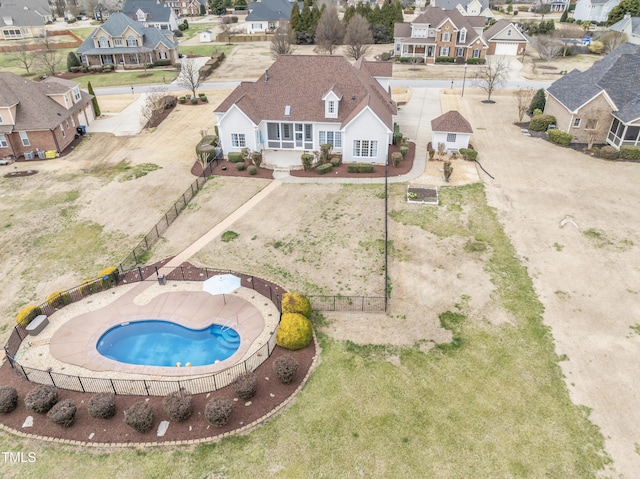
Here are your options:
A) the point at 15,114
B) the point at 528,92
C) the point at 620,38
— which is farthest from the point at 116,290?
the point at 620,38

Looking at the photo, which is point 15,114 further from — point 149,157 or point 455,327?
point 455,327

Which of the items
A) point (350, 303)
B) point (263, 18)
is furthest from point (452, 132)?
point (263, 18)

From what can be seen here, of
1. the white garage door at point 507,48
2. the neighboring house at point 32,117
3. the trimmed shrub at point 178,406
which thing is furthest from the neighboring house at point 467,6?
the trimmed shrub at point 178,406

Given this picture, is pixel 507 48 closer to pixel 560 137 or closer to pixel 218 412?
pixel 560 137

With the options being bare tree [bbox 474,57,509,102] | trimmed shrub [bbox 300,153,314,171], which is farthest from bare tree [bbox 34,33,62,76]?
bare tree [bbox 474,57,509,102]

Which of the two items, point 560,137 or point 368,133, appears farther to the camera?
point 560,137

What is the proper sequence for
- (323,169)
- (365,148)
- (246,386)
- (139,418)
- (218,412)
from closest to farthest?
(139,418) < (218,412) < (246,386) < (323,169) < (365,148)
